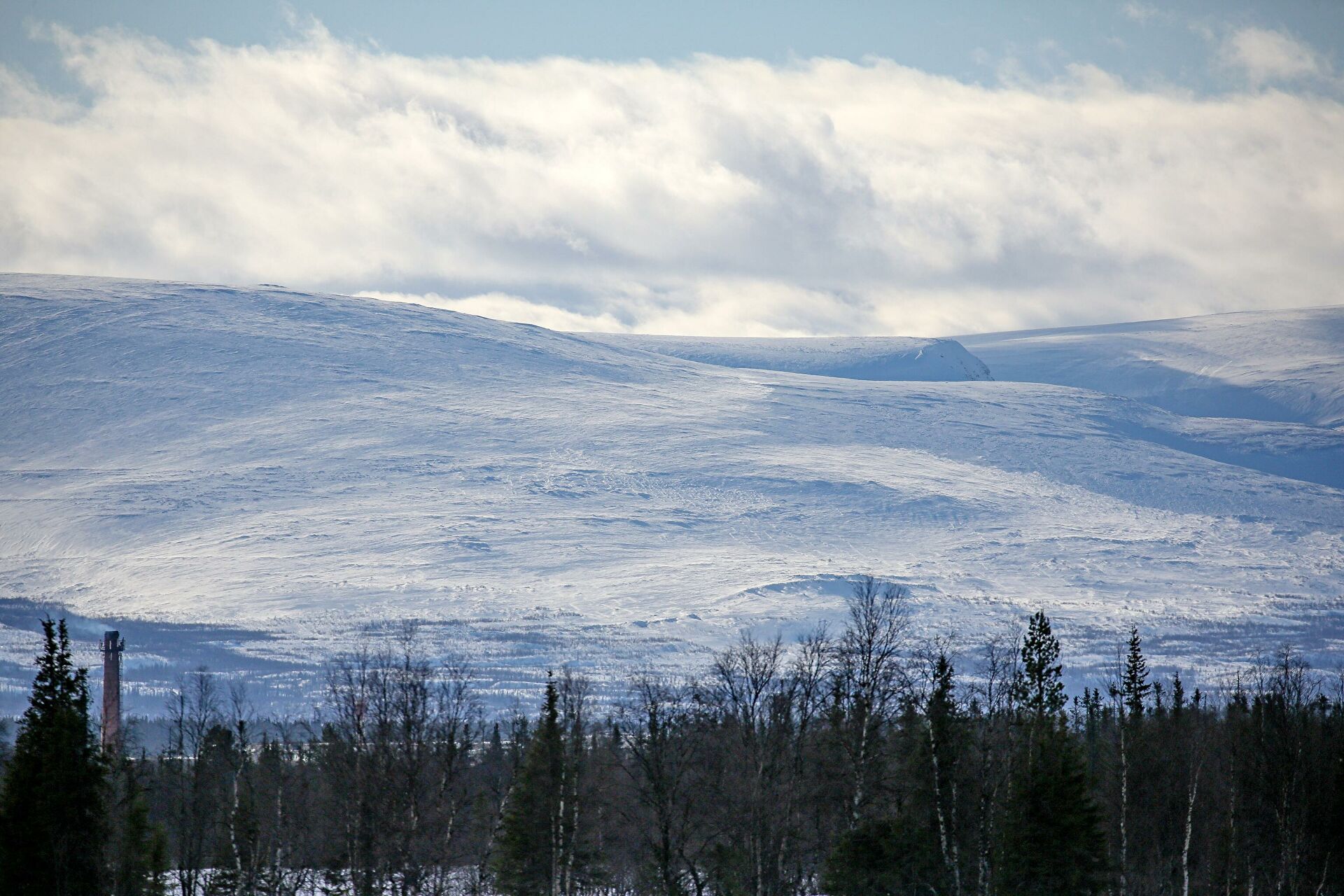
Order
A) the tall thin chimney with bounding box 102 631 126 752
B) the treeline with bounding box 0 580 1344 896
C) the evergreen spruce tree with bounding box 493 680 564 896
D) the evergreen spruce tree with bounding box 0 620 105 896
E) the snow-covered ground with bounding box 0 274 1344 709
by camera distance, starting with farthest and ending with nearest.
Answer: the snow-covered ground with bounding box 0 274 1344 709, the tall thin chimney with bounding box 102 631 126 752, the evergreen spruce tree with bounding box 493 680 564 896, the treeline with bounding box 0 580 1344 896, the evergreen spruce tree with bounding box 0 620 105 896

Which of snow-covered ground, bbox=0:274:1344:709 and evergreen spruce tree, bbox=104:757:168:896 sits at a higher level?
snow-covered ground, bbox=0:274:1344:709

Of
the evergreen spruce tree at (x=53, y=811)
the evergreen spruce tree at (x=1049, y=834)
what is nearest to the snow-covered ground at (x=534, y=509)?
the evergreen spruce tree at (x=1049, y=834)

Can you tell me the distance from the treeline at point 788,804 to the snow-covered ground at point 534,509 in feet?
255

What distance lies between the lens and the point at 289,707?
108750 millimetres

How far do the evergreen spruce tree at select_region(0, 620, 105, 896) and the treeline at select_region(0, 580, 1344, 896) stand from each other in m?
0.06

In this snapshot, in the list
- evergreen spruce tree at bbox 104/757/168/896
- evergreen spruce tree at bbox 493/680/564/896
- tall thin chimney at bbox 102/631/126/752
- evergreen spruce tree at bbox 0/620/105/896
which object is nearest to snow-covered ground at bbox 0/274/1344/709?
tall thin chimney at bbox 102/631/126/752

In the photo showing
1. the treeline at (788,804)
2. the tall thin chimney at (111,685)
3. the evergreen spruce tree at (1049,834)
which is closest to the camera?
the treeline at (788,804)

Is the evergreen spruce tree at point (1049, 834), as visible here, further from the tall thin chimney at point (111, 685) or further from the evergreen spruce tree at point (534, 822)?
the tall thin chimney at point (111, 685)

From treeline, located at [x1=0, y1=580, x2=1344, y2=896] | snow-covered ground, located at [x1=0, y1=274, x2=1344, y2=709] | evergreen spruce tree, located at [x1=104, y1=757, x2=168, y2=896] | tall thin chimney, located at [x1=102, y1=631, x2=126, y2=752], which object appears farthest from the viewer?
snow-covered ground, located at [x1=0, y1=274, x2=1344, y2=709]

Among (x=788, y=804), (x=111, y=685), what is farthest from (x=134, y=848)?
(x=111, y=685)

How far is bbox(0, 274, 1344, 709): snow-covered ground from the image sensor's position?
130 metres

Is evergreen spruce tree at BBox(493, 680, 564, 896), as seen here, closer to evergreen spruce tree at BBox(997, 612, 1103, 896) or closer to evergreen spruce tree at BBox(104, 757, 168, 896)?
evergreen spruce tree at BBox(104, 757, 168, 896)

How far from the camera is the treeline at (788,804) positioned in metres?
31.6

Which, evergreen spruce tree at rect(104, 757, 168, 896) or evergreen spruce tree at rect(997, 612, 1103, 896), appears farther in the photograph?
evergreen spruce tree at rect(104, 757, 168, 896)
